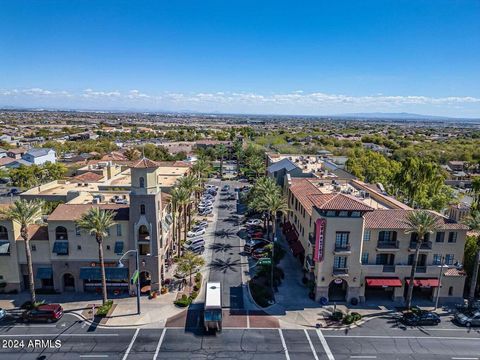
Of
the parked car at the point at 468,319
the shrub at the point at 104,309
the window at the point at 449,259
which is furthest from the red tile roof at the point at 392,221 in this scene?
the shrub at the point at 104,309

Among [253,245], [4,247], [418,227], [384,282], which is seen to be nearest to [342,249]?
[384,282]

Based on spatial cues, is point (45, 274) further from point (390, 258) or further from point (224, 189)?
point (224, 189)

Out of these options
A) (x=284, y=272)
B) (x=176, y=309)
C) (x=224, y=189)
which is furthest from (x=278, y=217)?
(x=176, y=309)

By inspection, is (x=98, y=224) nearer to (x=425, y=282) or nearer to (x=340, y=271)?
(x=340, y=271)

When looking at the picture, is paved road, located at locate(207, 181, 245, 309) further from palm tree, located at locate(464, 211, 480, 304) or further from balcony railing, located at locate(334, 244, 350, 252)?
palm tree, located at locate(464, 211, 480, 304)

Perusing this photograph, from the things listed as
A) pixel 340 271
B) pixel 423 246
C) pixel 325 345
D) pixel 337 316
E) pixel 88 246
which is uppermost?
pixel 423 246

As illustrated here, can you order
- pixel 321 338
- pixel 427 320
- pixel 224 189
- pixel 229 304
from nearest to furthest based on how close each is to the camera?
pixel 321 338
pixel 427 320
pixel 229 304
pixel 224 189

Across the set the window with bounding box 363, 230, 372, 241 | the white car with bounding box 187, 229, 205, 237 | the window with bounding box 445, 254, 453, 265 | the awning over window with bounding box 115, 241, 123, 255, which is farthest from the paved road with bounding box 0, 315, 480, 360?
the white car with bounding box 187, 229, 205, 237
